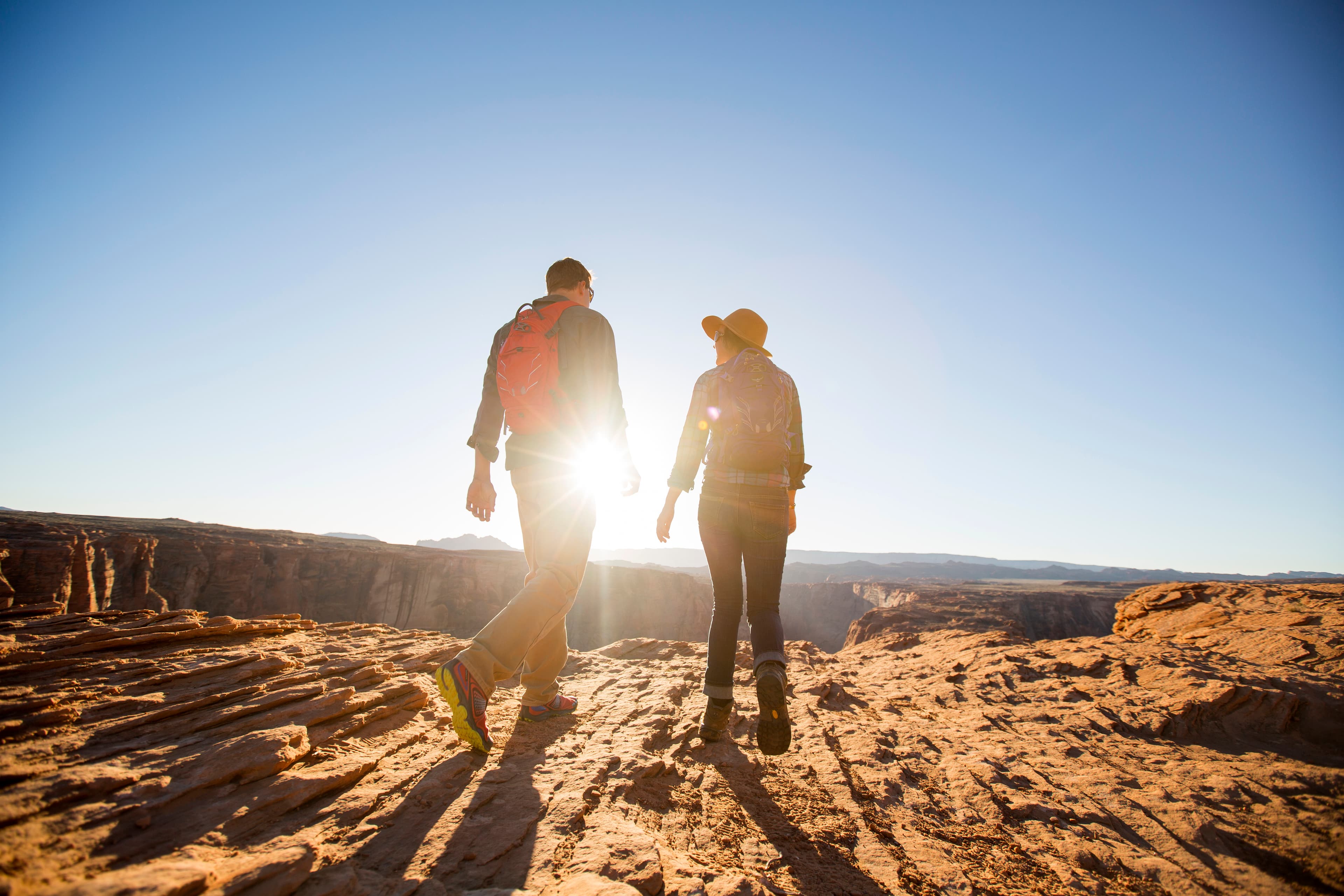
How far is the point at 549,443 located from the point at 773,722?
5.30ft

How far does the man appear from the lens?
7.89ft

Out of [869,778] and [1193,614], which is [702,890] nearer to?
[869,778]

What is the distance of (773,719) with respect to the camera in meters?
2.24

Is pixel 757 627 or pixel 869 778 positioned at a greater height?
pixel 757 627

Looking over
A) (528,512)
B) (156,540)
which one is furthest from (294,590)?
(528,512)

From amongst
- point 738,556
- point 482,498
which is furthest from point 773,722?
point 482,498

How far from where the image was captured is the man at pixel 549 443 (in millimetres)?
2406

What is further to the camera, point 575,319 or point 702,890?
point 575,319

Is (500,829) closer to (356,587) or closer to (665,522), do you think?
(665,522)

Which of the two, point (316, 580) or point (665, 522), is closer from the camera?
point (665, 522)

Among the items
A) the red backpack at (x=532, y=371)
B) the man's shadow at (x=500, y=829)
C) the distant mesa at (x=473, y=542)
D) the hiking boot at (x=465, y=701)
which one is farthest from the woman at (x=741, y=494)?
the distant mesa at (x=473, y=542)

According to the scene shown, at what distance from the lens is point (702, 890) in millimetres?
1283

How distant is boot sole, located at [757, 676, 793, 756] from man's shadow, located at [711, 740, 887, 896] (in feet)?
0.38

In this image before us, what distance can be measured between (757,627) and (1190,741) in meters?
2.43
